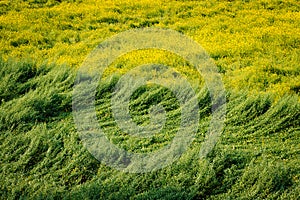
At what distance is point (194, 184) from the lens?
4.58 metres

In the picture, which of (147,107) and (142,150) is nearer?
(142,150)

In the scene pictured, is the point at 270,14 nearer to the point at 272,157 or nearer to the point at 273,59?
the point at 273,59

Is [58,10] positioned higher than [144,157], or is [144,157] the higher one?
[58,10]

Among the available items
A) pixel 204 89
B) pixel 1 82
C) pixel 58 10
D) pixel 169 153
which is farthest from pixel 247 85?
pixel 58 10

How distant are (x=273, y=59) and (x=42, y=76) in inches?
172

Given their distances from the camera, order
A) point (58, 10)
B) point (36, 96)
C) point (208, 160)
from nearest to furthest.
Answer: point (208, 160) < point (36, 96) < point (58, 10)

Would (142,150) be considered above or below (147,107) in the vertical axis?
below

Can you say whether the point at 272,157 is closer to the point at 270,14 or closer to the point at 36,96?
the point at 36,96

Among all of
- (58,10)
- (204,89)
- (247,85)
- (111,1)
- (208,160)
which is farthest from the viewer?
(111,1)

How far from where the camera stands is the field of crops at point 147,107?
456cm

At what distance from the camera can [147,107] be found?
6.04m

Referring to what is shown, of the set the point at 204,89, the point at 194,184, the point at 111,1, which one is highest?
the point at 111,1

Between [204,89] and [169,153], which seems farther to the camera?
[204,89]

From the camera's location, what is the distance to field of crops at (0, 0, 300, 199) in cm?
456
